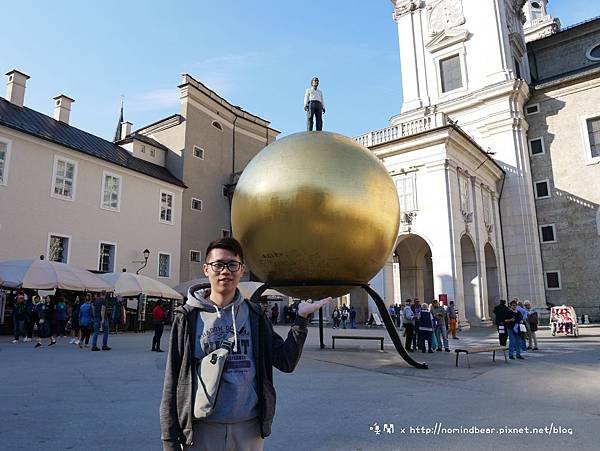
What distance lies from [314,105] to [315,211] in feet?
9.64

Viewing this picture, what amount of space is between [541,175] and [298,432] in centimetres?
3124

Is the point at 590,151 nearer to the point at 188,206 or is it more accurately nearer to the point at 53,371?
the point at 188,206

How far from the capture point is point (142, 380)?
7.64 m

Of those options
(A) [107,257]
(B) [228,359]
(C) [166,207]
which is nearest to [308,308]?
(B) [228,359]

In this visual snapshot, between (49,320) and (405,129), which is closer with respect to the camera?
(49,320)

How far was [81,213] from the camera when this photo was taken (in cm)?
2264

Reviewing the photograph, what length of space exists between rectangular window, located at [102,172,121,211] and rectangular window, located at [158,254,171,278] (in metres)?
4.42

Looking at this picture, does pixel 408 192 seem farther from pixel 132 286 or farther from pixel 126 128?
pixel 126 128

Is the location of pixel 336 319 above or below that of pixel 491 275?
below

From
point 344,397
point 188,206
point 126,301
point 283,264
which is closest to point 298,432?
point 344,397

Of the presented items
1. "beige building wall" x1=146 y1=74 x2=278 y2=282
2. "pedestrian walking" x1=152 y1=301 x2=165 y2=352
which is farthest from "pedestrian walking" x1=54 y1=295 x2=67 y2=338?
"beige building wall" x1=146 y1=74 x2=278 y2=282

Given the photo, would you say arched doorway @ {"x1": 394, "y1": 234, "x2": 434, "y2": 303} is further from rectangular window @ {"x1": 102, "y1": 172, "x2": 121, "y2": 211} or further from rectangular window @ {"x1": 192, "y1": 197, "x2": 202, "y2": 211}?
rectangular window @ {"x1": 102, "y1": 172, "x2": 121, "y2": 211}

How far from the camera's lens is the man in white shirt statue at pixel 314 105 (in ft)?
26.5

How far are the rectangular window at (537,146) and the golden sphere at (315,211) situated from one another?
28763 millimetres
